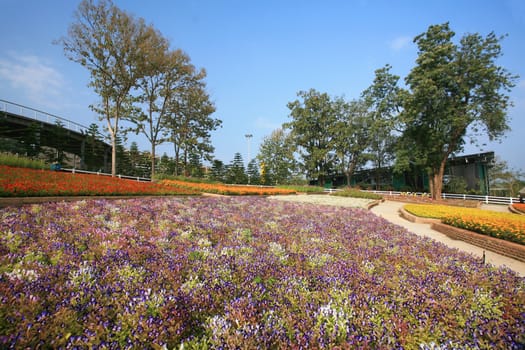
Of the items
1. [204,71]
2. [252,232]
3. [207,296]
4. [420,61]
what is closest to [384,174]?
[420,61]

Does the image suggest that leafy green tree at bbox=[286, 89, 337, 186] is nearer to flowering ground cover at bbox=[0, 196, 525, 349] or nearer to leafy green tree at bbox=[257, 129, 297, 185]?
leafy green tree at bbox=[257, 129, 297, 185]

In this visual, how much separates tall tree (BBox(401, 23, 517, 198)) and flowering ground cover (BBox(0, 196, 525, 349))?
26.7 metres

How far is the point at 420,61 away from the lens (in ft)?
84.4

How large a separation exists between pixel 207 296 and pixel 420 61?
3268 cm

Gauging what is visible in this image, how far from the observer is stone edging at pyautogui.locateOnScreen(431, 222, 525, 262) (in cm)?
653

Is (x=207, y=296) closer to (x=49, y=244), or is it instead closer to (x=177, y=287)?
(x=177, y=287)

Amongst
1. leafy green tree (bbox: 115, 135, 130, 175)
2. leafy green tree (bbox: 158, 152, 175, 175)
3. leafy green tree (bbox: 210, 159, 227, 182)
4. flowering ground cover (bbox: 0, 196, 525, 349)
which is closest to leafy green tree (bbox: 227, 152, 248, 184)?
leafy green tree (bbox: 210, 159, 227, 182)

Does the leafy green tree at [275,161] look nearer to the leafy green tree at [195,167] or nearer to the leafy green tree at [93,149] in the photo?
the leafy green tree at [195,167]

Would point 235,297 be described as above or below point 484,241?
above

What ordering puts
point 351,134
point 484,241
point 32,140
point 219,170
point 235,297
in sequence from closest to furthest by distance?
point 235,297 → point 484,241 → point 32,140 → point 351,134 → point 219,170

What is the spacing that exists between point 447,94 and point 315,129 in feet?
70.4

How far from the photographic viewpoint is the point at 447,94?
25.9m

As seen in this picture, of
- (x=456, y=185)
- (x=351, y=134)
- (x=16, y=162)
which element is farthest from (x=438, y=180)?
(x=16, y=162)

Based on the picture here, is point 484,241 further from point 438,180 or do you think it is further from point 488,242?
point 438,180
